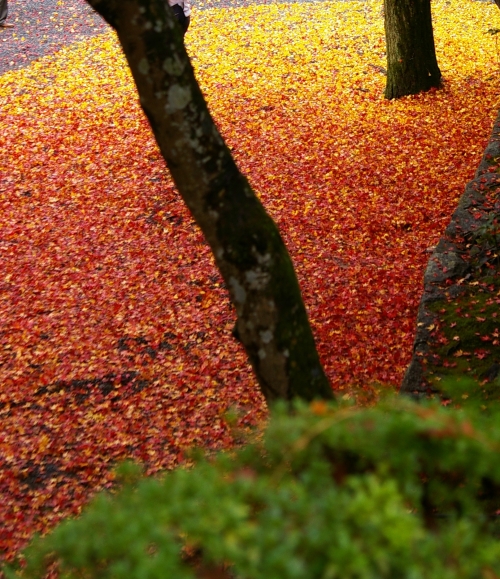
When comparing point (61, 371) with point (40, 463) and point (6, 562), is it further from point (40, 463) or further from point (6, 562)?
point (6, 562)

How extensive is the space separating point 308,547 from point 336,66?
12427 mm

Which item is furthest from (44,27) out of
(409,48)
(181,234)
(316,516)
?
(316,516)

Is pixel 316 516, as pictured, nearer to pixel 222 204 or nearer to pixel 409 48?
pixel 222 204

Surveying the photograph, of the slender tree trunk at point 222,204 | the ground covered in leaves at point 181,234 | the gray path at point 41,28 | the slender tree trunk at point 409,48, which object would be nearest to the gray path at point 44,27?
the gray path at point 41,28

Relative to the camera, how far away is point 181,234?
832 centimetres

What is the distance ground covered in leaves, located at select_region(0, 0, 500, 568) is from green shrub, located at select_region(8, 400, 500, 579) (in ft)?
10.2

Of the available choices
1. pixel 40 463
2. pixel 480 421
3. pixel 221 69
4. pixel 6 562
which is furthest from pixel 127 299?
pixel 221 69

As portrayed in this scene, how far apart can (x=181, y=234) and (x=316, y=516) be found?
719 centimetres

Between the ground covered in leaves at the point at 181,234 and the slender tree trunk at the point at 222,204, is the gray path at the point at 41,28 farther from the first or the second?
the slender tree trunk at the point at 222,204

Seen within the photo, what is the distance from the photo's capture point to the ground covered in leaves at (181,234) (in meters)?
5.64

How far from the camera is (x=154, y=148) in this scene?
10.3 meters

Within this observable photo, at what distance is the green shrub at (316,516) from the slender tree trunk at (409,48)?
33.5 feet

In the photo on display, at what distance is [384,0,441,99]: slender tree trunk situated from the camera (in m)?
10.7

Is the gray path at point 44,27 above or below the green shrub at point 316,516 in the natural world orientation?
above
